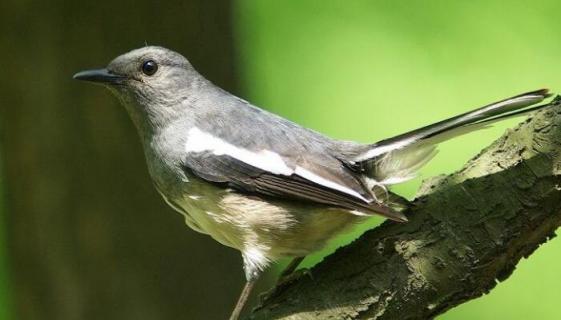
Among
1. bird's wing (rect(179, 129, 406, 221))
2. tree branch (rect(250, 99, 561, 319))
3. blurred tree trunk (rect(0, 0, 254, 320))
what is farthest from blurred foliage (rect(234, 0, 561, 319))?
tree branch (rect(250, 99, 561, 319))

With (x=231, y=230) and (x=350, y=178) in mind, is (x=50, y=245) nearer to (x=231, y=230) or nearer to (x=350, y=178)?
(x=231, y=230)

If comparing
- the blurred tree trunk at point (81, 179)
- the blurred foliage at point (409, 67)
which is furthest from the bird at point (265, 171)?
the blurred foliage at point (409, 67)

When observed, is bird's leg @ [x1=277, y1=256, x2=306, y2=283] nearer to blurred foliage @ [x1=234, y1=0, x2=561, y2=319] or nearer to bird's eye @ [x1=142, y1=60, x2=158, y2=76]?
bird's eye @ [x1=142, y1=60, x2=158, y2=76]

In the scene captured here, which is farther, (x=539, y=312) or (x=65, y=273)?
(x=539, y=312)

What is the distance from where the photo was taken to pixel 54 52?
485cm

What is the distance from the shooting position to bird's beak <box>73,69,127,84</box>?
11.3 ft

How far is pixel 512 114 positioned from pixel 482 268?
55cm

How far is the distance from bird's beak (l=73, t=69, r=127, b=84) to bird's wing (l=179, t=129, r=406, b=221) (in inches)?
18.3

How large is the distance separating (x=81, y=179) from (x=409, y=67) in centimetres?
277

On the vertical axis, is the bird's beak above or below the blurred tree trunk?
above

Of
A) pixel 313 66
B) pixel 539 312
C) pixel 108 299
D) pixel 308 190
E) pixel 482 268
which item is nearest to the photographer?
pixel 482 268

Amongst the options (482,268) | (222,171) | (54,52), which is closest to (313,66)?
(54,52)

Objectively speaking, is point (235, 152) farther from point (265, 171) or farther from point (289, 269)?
point (289, 269)

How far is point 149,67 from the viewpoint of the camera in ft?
11.8
